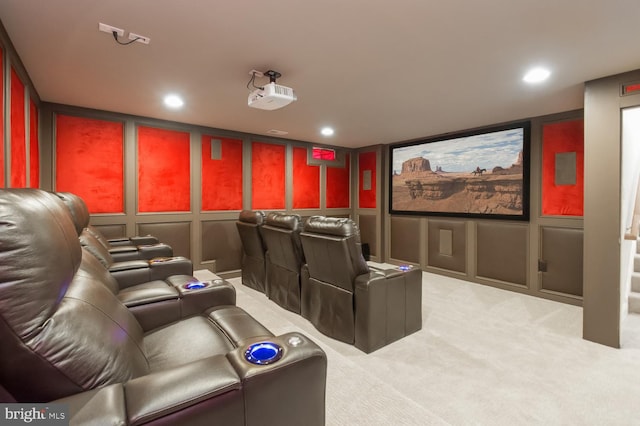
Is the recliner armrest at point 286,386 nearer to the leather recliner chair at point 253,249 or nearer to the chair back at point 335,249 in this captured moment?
the chair back at point 335,249

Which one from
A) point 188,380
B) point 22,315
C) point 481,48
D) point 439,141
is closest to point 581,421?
point 188,380

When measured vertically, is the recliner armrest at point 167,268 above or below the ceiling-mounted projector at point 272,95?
below

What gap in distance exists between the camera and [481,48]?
2225 mm

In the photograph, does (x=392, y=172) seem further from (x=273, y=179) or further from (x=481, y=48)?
(x=481, y=48)

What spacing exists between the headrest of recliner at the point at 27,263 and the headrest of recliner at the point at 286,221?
7.13 feet

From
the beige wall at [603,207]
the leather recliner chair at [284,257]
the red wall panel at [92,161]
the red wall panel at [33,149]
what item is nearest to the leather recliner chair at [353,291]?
the leather recliner chair at [284,257]

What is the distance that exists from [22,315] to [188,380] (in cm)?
43

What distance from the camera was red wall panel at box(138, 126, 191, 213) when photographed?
423 cm

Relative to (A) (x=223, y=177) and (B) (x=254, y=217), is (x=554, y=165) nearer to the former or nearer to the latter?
(B) (x=254, y=217)

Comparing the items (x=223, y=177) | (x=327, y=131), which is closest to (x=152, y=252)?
(x=223, y=177)

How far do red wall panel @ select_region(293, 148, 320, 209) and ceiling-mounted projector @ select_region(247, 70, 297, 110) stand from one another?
123 inches

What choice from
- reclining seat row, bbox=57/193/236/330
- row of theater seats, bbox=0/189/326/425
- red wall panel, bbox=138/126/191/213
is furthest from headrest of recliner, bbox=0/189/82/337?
red wall panel, bbox=138/126/191/213

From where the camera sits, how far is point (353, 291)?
252cm

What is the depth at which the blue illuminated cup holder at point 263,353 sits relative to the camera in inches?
38.0
